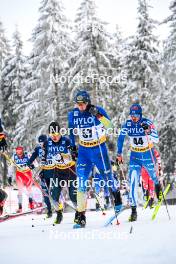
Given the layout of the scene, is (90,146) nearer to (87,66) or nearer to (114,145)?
(87,66)

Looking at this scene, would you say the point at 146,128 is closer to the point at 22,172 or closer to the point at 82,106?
the point at 82,106

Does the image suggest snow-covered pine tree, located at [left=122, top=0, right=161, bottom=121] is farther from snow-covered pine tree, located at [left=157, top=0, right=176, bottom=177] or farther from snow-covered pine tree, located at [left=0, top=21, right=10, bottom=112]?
snow-covered pine tree, located at [left=0, top=21, right=10, bottom=112]

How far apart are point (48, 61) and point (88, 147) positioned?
21.1 m

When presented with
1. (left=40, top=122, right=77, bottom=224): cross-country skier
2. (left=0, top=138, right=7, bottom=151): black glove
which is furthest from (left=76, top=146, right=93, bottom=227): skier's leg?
(left=40, top=122, right=77, bottom=224): cross-country skier

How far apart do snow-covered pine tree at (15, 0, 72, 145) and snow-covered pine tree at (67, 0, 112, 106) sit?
894 mm

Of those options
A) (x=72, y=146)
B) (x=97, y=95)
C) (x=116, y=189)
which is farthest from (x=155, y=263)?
(x=97, y=95)

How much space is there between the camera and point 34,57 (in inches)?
1193

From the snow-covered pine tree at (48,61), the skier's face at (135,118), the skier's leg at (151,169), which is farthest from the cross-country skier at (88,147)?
the snow-covered pine tree at (48,61)

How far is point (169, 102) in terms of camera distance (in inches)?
1024

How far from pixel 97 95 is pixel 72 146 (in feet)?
64.2

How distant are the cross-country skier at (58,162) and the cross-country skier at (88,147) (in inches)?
83.8

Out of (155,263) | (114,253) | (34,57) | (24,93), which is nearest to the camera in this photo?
(155,263)

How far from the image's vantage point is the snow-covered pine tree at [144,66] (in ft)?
89.2

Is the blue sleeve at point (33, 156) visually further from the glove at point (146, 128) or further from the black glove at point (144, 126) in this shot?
the black glove at point (144, 126)
